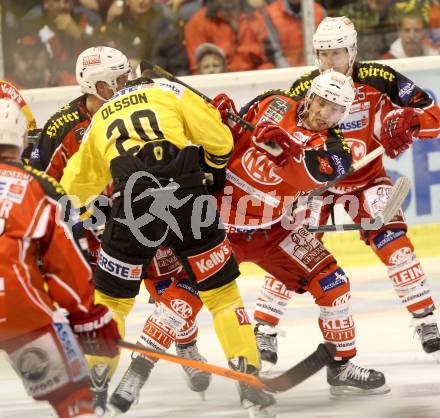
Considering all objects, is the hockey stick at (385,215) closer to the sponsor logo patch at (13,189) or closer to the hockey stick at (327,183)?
the hockey stick at (327,183)

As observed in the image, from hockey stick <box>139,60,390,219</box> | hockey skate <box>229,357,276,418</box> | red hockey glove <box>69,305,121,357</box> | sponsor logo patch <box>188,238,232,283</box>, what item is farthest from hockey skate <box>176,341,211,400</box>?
red hockey glove <box>69,305,121,357</box>

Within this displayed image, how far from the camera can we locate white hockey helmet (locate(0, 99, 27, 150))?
321 cm

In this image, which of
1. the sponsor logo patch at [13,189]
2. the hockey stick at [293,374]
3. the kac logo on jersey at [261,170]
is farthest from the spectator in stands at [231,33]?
the sponsor logo patch at [13,189]

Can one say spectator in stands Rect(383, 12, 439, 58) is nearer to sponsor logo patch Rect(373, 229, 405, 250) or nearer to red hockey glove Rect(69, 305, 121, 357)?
sponsor logo patch Rect(373, 229, 405, 250)

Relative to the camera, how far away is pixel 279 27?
7453 mm

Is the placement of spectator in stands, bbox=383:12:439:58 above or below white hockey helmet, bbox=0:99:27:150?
below

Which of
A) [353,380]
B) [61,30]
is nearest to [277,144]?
[353,380]

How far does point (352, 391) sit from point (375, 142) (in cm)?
142

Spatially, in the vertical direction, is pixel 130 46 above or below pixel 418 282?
above

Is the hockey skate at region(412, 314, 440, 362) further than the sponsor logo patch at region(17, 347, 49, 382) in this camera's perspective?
Yes

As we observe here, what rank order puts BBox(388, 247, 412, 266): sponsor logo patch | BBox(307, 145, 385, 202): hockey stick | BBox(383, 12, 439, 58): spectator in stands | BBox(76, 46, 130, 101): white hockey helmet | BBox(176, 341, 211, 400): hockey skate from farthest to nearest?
BBox(383, 12, 439, 58): spectator in stands
BBox(388, 247, 412, 266): sponsor logo patch
BBox(307, 145, 385, 202): hockey stick
BBox(76, 46, 130, 101): white hockey helmet
BBox(176, 341, 211, 400): hockey skate

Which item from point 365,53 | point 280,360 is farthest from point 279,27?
point 280,360

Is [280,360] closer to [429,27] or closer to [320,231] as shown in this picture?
[320,231]

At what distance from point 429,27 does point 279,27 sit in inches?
38.2
